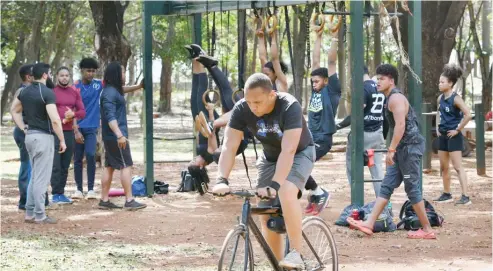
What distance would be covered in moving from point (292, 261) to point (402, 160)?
3379 millimetres

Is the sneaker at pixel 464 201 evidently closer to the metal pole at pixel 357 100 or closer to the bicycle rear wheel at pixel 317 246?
the metal pole at pixel 357 100

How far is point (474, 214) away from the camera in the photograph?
1106 cm

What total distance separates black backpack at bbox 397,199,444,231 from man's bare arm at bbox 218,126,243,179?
3778 millimetres

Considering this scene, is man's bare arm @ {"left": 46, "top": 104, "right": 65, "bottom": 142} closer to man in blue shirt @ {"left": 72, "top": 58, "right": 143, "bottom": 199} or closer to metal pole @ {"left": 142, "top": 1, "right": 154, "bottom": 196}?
man in blue shirt @ {"left": 72, "top": 58, "right": 143, "bottom": 199}

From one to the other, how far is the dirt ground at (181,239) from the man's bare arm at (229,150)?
1799 millimetres

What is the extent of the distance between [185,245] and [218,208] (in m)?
2.71

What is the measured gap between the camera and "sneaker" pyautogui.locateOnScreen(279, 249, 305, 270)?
244 inches

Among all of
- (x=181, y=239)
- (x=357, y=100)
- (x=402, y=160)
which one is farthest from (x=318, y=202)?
(x=181, y=239)

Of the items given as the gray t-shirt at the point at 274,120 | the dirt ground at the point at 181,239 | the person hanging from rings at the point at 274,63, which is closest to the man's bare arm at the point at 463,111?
the dirt ground at the point at 181,239

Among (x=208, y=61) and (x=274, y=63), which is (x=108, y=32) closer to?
(x=208, y=61)

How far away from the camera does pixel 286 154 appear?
19.9 feet

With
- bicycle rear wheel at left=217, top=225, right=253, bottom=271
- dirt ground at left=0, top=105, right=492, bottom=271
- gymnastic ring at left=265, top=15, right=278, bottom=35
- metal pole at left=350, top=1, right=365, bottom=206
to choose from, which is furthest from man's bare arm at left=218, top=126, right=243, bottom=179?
gymnastic ring at left=265, top=15, right=278, bottom=35

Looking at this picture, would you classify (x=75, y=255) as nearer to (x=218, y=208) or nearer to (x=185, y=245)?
(x=185, y=245)

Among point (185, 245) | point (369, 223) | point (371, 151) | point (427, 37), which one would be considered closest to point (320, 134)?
point (371, 151)
